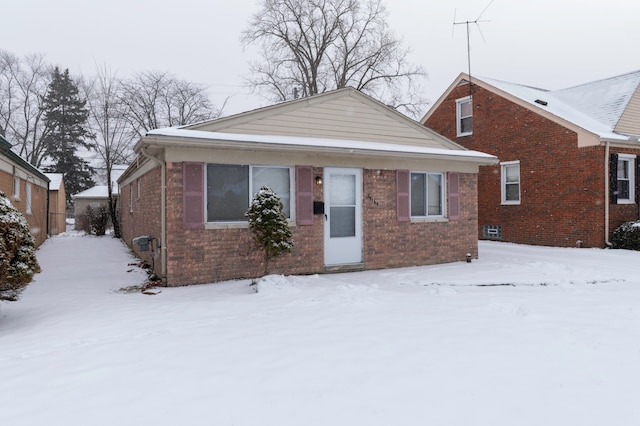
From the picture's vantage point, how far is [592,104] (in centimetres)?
1475

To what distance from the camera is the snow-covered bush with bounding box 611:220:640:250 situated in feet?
38.8

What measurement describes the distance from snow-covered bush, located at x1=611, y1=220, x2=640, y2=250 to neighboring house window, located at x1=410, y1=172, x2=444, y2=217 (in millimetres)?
6125

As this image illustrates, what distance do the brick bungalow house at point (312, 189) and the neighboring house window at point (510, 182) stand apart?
504 cm

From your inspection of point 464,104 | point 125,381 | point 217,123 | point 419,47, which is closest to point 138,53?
point 419,47

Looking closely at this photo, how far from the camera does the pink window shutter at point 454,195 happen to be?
10.1m

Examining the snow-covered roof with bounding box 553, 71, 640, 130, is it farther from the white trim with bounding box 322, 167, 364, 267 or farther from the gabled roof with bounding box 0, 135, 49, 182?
the gabled roof with bounding box 0, 135, 49, 182

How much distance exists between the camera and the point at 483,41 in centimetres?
1405

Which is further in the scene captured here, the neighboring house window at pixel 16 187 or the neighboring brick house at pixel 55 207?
the neighboring brick house at pixel 55 207

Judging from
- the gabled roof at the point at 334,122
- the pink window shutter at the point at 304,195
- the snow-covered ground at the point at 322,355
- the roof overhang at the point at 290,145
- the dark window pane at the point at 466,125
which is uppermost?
the dark window pane at the point at 466,125

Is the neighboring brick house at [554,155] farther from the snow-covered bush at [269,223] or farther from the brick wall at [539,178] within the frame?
the snow-covered bush at [269,223]

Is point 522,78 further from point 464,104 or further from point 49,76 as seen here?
point 49,76

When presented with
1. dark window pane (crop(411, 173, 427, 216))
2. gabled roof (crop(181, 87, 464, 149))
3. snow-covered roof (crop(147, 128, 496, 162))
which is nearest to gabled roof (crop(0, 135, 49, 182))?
snow-covered roof (crop(147, 128, 496, 162))

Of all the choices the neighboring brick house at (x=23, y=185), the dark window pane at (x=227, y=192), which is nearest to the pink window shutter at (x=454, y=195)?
the dark window pane at (x=227, y=192)

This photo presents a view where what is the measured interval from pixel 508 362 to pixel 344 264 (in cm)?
523
